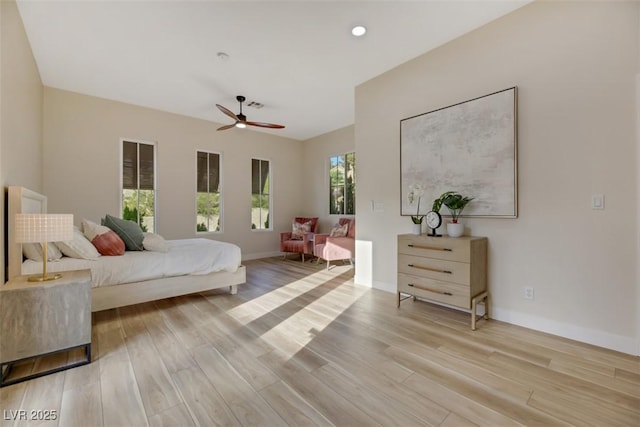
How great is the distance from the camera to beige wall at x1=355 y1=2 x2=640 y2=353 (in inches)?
83.1

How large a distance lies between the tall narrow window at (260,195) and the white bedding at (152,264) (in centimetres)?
285

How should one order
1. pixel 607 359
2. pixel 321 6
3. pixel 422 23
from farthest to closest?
pixel 422 23, pixel 321 6, pixel 607 359

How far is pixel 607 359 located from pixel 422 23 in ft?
10.7

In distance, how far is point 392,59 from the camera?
3408 mm

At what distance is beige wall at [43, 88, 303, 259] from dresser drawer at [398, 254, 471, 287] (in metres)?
4.14

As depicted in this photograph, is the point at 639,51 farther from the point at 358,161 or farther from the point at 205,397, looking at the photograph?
the point at 205,397

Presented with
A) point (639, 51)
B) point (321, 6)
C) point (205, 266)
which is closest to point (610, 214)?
point (639, 51)

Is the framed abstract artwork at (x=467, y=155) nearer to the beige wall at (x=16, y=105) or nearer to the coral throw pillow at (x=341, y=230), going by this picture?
the coral throw pillow at (x=341, y=230)

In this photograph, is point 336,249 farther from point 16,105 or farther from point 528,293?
point 16,105

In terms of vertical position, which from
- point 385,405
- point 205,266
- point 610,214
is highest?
point 610,214

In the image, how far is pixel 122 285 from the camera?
2.81 meters

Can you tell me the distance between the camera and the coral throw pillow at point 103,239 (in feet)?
9.43

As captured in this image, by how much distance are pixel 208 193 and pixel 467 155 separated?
488 centimetres

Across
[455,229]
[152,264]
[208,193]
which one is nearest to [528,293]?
[455,229]
